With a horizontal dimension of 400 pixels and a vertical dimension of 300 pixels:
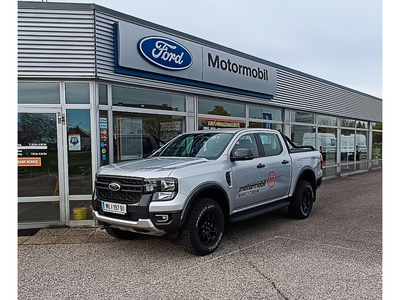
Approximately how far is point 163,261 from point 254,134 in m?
2.88

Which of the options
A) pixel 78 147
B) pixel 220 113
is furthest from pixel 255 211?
pixel 220 113

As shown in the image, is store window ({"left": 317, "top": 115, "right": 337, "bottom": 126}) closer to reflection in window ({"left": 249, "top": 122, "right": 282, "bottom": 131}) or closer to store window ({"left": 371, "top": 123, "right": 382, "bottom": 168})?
reflection in window ({"left": 249, "top": 122, "right": 282, "bottom": 131})

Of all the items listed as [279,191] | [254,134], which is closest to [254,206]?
[279,191]

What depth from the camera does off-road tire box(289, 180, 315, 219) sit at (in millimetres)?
6691

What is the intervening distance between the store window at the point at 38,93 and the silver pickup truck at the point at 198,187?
97.5 inches

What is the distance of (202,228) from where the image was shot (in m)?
4.73

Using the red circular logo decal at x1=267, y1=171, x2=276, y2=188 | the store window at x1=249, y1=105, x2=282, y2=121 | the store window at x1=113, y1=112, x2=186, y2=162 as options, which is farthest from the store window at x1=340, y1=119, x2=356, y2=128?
the red circular logo decal at x1=267, y1=171, x2=276, y2=188

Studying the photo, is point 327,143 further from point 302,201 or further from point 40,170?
point 40,170

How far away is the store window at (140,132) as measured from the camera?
7176 mm

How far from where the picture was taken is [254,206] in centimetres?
569

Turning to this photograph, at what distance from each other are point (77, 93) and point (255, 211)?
4.22m

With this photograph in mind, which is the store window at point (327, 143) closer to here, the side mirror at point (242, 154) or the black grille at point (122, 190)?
the side mirror at point (242, 154)

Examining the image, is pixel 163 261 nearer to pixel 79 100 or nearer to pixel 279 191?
pixel 279 191

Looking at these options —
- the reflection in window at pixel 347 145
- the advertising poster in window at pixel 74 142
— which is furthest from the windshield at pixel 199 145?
the reflection in window at pixel 347 145
